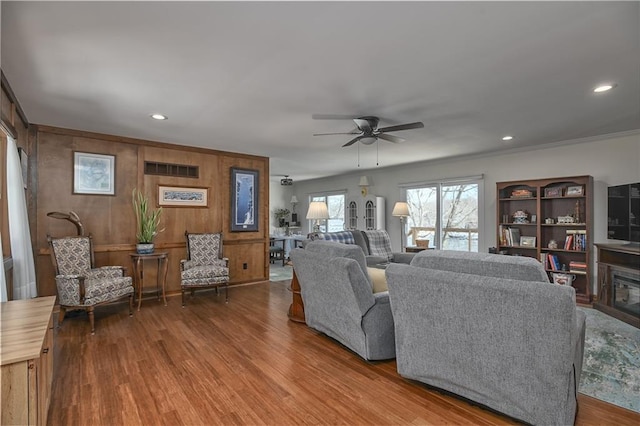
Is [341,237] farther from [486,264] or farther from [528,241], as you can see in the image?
[486,264]

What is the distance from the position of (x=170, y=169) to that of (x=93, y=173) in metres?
1.02

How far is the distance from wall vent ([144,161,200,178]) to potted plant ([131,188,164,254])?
0.39 meters

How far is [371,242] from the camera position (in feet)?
18.5

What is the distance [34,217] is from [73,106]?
1.73 metres

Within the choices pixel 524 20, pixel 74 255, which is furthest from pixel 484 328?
pixel 74 255

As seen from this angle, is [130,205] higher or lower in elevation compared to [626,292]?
higher

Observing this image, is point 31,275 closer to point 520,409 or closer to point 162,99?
point 162,99

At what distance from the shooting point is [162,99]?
3.12 m

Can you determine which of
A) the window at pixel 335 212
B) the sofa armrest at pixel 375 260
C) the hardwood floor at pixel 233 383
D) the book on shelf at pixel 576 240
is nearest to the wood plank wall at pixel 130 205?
the hardwood floor at pixel 233 383

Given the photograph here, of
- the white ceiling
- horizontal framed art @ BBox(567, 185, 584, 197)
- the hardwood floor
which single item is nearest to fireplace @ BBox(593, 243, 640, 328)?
horizontal framed art @ BBox(567, 185, 584, 197)

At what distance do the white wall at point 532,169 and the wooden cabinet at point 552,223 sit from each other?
16 cm

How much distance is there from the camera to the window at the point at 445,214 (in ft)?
19.9

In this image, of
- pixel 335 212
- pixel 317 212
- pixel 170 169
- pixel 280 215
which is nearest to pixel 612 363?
pixel 317 212

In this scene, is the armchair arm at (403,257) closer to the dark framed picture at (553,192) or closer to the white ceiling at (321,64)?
the white ceiling at (321,64)
